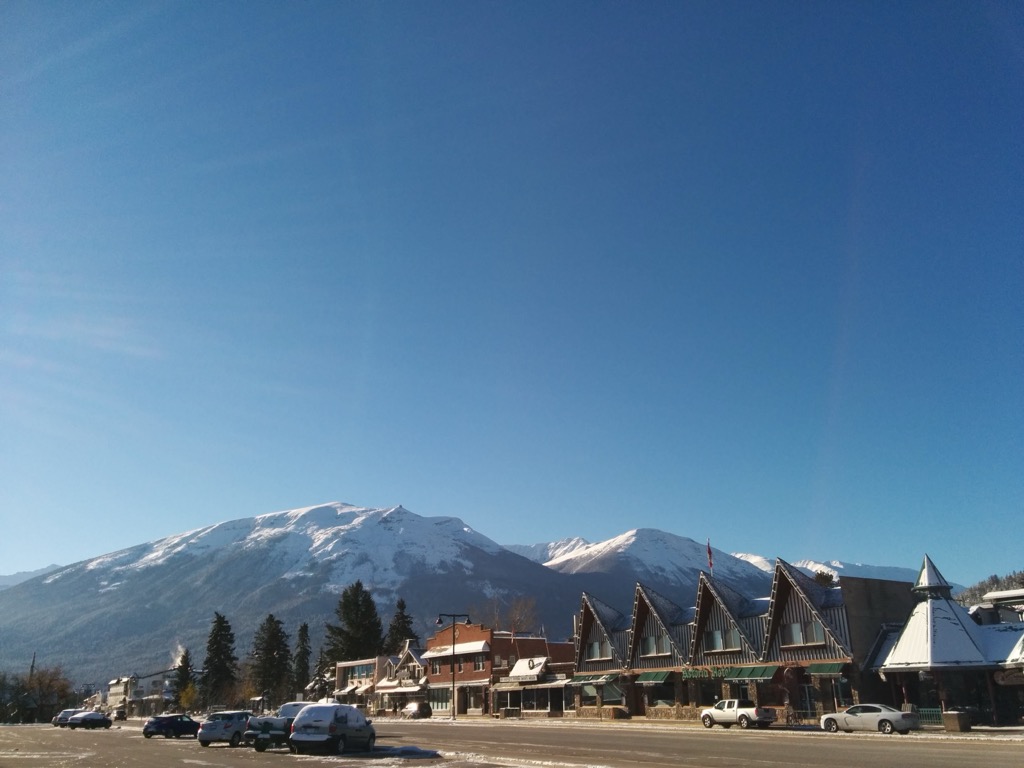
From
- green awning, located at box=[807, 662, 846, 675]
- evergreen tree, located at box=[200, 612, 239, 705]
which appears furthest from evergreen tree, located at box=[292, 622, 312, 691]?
green awning, located at box=[807, 662, 846, 675]

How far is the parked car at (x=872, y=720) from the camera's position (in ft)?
119

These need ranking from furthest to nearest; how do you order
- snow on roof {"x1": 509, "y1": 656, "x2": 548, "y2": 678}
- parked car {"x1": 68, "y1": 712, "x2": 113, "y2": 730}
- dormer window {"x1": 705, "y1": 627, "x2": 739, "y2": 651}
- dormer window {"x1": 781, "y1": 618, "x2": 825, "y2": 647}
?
1. snow on roof {"x1": 509, "y1": 656, "x2": 548, "y2": 678}
2. parked car {"x1": 68, "y1": 712, "x2": 113, "y2": 730}
3. dormer window {"x1": 705, "y1": 627, "x2": 739, "y2": 651}
4. dormer window {"x1": 781, "y1": 618, "x2": 825, "y2": 647}

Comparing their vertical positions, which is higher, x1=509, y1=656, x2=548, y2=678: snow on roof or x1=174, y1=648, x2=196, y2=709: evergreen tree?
x1=509, y1=656, x2=548, y2=678: snow on roof

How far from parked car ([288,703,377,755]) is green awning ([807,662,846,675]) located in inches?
1145

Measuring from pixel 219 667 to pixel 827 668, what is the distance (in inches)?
3754

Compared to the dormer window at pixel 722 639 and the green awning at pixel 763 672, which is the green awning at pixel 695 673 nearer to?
the dormer window at pixel 722 639

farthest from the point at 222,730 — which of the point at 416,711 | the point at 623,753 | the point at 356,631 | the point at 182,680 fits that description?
the point at 182,680

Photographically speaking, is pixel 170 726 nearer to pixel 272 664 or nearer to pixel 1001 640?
pixel 1001 640

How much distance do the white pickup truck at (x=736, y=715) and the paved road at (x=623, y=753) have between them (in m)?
4.55

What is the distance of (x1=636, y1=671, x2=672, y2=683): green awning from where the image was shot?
57603 mm

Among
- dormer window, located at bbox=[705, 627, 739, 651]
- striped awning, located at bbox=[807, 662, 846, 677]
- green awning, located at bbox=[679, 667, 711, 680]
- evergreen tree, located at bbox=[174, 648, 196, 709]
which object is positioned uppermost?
dormer window, located at bbox=[705, 627, 739, 651]

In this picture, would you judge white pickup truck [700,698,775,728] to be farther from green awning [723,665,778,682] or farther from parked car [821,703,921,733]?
green awning [723,665,778,682]

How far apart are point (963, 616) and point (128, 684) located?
17873 cm

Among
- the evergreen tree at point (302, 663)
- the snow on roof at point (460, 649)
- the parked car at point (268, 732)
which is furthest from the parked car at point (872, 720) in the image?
the evergreen tree at point (302, 663)
